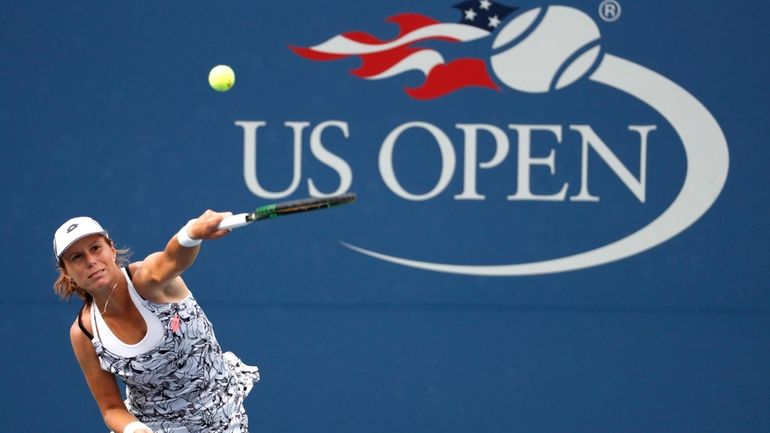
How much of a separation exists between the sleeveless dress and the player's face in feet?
0.35

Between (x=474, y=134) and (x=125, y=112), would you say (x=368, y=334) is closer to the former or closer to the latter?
(x=474, y=134)

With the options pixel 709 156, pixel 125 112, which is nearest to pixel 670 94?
pixel 709 156

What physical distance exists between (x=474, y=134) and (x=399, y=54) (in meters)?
0.48

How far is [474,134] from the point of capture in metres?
5.24

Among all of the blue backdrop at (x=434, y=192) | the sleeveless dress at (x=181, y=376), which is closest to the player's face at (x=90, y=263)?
the sleeveless dress at (x=181, y=376)

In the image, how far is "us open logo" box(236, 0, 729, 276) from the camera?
5.21m

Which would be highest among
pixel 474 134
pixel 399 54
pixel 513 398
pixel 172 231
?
pixel 399 54

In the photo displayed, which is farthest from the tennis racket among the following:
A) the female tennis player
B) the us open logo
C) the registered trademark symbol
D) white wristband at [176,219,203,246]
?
the registered trademark symbol

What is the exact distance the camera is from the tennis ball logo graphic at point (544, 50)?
17.1 feet

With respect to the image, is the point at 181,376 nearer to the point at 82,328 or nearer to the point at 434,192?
the point at 82,328

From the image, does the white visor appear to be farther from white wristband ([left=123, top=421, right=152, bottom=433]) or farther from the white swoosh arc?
the white swoosh arc

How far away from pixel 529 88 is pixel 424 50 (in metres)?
0.48

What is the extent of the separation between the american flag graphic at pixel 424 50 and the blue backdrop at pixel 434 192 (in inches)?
0.5

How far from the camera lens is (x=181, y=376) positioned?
4.05 m
